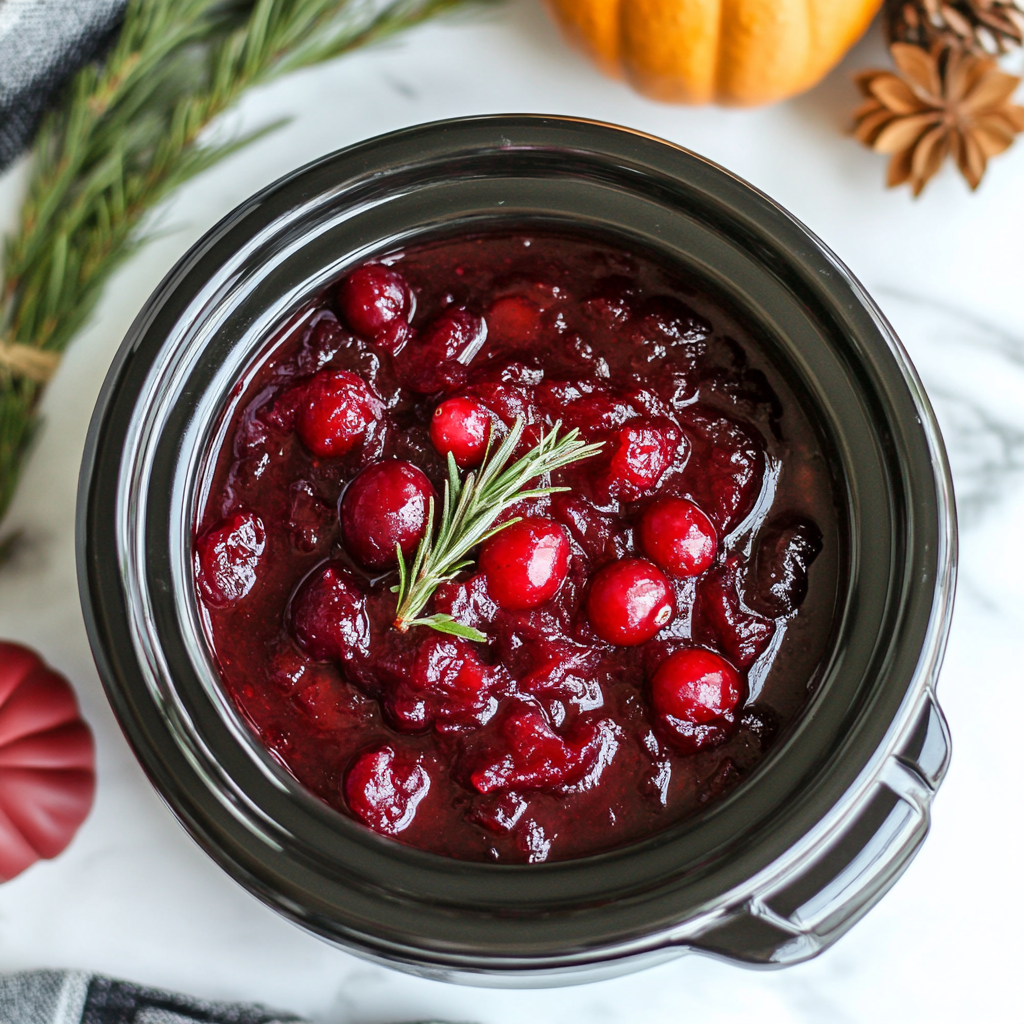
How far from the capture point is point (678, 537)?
3.82 feet

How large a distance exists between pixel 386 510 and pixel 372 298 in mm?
249

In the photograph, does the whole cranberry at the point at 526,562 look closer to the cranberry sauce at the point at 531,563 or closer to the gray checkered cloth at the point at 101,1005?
the cranberry sauce at the point at 531,563

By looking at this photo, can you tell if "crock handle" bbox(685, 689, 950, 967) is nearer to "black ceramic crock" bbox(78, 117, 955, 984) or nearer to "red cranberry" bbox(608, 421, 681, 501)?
"black ceramic crock" bbox(78, 117, 955, 984)

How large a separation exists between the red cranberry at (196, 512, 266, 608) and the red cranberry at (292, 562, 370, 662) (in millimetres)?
75

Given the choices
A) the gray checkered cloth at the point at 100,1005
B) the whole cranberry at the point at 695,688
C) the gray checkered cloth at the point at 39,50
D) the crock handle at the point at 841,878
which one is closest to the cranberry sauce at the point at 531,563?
the whole cranberry at the point at 695,688

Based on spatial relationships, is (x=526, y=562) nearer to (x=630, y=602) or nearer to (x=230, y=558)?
(x=630, y=602)

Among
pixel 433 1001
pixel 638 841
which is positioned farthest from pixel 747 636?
pixel 433 1001

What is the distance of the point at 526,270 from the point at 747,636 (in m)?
0.49

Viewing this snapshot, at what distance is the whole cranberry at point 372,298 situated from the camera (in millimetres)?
1227

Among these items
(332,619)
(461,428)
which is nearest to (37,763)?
(332,619)

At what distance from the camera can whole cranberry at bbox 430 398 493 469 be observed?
1179 mm

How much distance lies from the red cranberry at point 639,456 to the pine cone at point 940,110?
2.00 feet

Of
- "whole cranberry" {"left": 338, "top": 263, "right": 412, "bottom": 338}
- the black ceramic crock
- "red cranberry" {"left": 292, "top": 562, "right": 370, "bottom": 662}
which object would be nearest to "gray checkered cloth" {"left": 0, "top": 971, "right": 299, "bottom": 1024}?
the black ceramic crock

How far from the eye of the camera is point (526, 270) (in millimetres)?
1269
